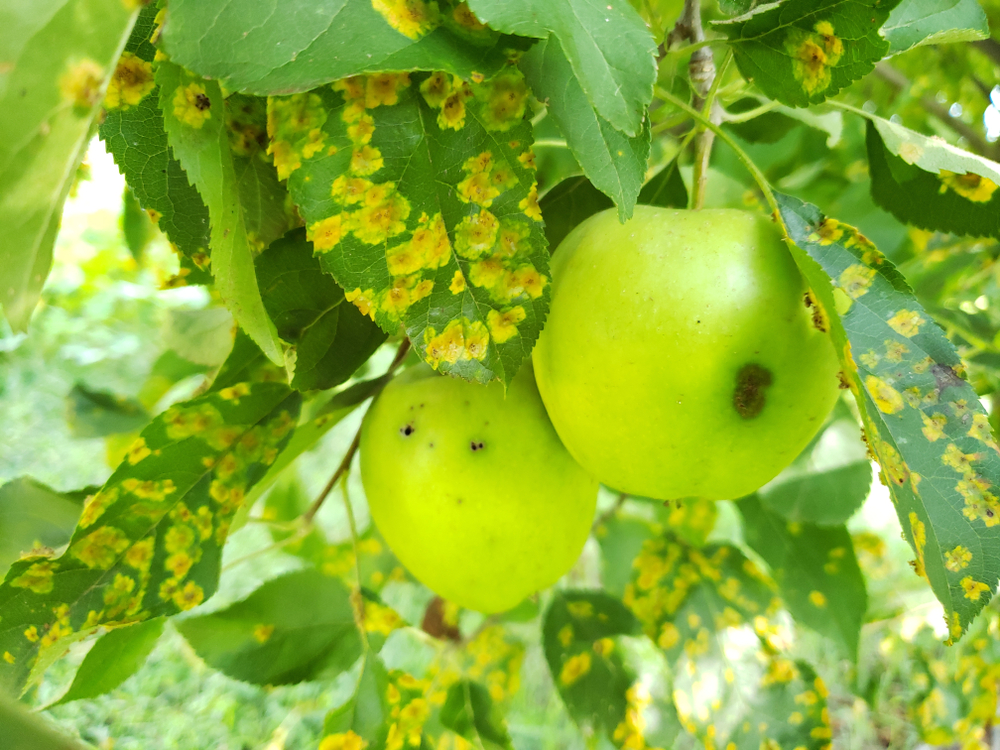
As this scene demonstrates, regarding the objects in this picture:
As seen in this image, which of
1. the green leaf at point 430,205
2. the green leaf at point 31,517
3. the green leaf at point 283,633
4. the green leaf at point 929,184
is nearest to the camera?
the green leaf at point 430,205

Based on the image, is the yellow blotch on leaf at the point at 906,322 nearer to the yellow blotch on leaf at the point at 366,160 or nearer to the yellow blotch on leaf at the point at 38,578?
the yellow blotch on leaf at the point at 366,160

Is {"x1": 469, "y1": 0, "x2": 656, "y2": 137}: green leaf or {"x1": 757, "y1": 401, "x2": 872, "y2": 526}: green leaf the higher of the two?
{"x1": 469, "y1": 0, "x2": 656, "y2": 137}: green leaf

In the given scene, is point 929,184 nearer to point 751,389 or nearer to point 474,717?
point 751,389

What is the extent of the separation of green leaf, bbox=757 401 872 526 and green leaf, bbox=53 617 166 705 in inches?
26.1

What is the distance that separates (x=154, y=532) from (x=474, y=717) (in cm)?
45

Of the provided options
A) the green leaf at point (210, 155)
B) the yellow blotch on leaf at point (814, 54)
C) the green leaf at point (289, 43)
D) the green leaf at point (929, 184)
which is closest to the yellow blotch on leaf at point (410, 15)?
the green leaf at point (289, 43)

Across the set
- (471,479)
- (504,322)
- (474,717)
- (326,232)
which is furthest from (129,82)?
(474,717)

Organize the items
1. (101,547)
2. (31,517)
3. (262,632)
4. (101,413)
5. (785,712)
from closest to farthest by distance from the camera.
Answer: (101,547) < (31,517) < (262,632) < (785,712) < (101,413)

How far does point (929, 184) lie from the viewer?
1.90 ft

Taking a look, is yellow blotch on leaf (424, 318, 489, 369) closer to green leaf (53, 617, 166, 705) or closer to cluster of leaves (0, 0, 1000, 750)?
cluster of leaves (0, 0, 1000, 750)

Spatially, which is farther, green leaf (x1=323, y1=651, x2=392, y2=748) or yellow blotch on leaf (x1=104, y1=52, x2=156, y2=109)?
green leaf (x1=323, y1=651, x2=392, y2=748)

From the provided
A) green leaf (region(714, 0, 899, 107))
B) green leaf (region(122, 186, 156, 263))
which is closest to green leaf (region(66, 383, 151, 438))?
green leaf (region(122, 186, 156, 263))

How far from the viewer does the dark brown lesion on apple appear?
0.44 m

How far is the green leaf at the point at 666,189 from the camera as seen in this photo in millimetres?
629
